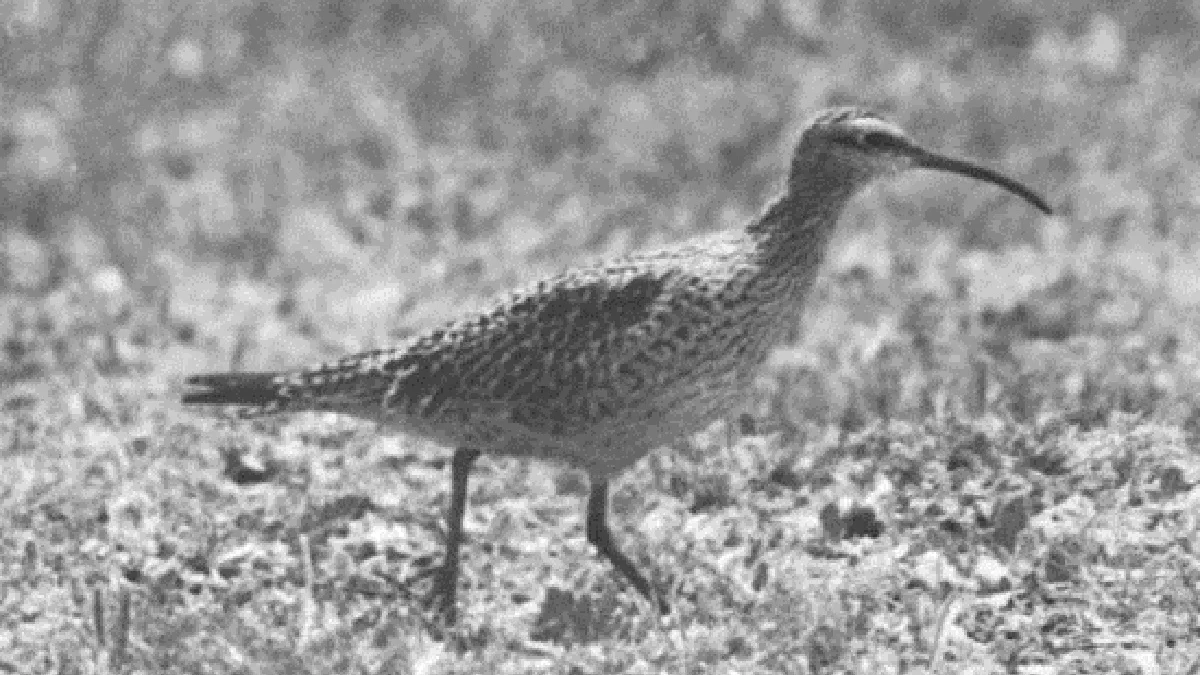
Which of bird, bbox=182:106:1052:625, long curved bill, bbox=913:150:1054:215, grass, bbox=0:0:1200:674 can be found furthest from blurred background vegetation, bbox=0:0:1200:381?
long curved bill, bbox=913:150:1054:215

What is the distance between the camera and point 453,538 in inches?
347

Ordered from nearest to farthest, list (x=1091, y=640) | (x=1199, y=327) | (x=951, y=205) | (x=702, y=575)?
(x=1091, y=640) < (x=702, y=575) < (x=1199, y=327) < (x=951, y=205)

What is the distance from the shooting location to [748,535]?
9.30 m

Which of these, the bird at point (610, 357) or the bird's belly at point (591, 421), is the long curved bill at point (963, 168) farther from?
the bird's belly at point (591, 421)

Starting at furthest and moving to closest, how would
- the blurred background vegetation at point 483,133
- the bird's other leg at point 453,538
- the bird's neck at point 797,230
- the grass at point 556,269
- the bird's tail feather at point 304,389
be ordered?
the blurred background vegetation at point 483,133 → the bird's tail feather at point 304,389 → the bird's neck at point 797,230 → the bird's other leg at point 453,538 → the grass at point 556,269

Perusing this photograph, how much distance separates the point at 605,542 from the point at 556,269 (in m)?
4.73

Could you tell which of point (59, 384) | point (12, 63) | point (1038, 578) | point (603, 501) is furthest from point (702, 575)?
point (12, 63)

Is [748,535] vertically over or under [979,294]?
under

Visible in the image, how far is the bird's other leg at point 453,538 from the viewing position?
8.70m

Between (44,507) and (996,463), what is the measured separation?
2.88 metres

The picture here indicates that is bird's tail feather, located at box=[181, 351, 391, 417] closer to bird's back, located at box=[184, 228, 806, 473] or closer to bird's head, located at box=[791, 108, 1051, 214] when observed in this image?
bird's back, located at box=[184, 228, 806, 473]

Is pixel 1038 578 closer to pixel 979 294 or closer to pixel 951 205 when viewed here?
pixel 979 294

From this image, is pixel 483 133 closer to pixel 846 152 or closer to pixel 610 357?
pixel 846 152

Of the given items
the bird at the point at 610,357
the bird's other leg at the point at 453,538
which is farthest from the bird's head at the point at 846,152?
the bird's other leg at the point at 453,538
